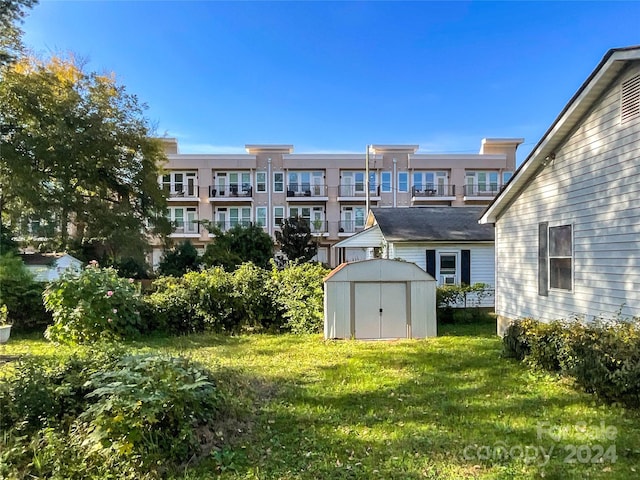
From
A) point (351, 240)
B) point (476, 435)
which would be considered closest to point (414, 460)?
point (476, 435)

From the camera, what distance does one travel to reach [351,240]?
18125 mm

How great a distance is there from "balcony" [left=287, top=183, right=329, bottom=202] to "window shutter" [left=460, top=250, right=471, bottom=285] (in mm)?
19045

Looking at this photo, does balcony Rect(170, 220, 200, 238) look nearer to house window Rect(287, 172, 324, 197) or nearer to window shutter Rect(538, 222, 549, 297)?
house window Rect(287, 172, 324, 197)

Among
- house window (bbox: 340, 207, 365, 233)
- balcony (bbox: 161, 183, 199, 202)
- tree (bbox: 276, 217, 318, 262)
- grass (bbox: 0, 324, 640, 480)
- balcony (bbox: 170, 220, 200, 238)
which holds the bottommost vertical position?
grass (bbox: 0, 324, 640, 480)

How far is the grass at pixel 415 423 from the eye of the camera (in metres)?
3.52

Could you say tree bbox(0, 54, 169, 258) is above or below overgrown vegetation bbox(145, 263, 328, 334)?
above

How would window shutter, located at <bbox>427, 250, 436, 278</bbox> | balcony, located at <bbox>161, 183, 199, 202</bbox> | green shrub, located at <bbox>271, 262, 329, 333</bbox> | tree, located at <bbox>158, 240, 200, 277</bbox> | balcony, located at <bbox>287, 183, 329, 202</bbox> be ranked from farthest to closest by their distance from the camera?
1. balcony, located at <bbox>287, 183, 329, 202</bbox>
2. balcony, located at <bbox>161, 183, 199, 202</bbox>
3. tree, located at <bbox>158, 240, 200, 277</bbox>
4. window shutter, located at <bbox>427, 250, 436, 278</bbox>
5. green shrub, located at <bbox>271, 262, 329, 333</bbox>

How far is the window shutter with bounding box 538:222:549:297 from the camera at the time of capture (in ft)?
27.7

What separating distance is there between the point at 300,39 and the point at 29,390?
11.2 m

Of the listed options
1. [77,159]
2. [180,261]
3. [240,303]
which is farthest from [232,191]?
[240,303]

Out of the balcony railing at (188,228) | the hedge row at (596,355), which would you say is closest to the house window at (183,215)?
the balcony railing at (188,228)

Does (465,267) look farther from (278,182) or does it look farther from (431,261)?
(278,182)

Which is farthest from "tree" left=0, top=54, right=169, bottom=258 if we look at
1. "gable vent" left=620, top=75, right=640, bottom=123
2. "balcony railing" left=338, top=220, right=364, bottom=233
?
"gable vent" left=620, top=75, right=640, bottom=123

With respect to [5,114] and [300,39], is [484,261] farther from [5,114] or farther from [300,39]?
[5,114]
